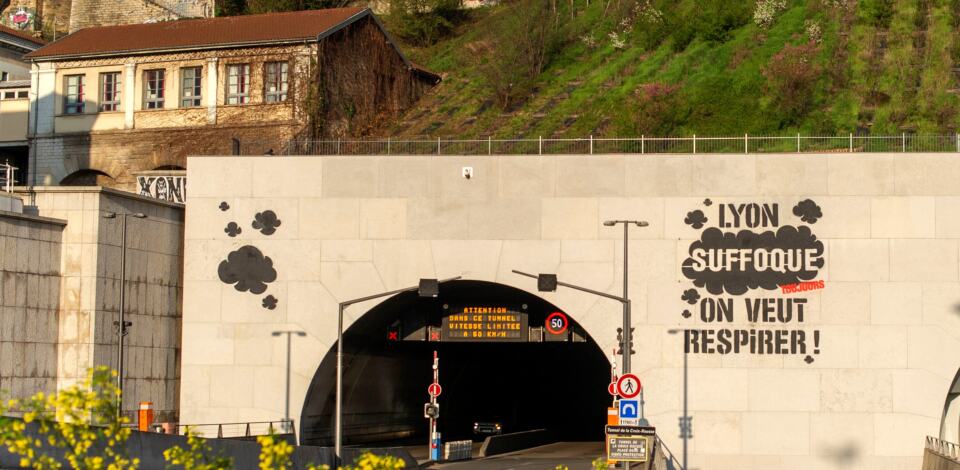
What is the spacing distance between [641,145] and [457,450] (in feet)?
49.2

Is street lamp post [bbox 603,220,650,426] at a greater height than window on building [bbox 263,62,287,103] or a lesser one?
lesser

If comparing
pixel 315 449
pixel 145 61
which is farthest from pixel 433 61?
pixel 315 449

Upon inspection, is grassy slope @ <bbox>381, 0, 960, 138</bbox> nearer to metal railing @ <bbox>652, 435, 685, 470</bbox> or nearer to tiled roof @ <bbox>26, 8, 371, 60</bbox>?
tiled roof @ <bbox>26, 8, 371, 60</bbox>

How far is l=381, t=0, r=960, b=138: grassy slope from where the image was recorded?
262 feet

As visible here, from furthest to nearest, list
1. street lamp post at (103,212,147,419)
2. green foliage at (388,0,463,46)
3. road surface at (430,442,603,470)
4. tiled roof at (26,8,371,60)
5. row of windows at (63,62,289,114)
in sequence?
green foliage at (388,0,463,46) < tiled roof at (26,8,371,60) < row of windows at (63,62,289,114) < road surface at (430,442,603,470) < street lamp post at (103,212,147,419)

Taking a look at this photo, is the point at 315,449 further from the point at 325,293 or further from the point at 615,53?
the point at 615,53

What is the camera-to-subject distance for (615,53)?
9638cm

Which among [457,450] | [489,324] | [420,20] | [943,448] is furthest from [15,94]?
[943,448]

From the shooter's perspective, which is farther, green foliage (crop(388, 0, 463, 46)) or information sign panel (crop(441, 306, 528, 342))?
green foliage (crop(388, 0, 463, 46))

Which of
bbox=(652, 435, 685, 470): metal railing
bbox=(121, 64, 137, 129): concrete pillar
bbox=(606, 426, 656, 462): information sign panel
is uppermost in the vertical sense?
bbox=(121, 64, 137, 129): concrete pillar

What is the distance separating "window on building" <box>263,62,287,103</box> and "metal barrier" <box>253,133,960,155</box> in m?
2.72

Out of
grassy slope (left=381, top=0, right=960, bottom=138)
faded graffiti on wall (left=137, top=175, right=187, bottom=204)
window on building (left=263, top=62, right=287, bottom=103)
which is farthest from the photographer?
grassy slope (left=381, top=0, right=960, bottom=138)

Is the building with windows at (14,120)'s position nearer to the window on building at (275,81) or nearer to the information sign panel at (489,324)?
the window on building at (275,81)

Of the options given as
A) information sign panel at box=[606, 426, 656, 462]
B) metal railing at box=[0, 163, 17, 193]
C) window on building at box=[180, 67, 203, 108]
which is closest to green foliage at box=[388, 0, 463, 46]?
window on building at box=[180, 67, 203, 108]
